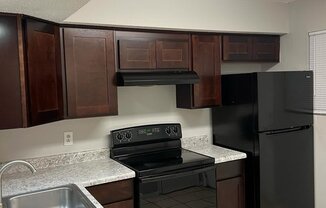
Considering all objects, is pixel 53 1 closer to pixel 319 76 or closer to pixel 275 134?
pixel 275 134

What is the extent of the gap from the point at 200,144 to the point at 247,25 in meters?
1.28

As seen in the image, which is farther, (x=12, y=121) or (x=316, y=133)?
(x=316, y=133)

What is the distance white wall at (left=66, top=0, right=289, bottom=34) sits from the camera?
2.38 meters

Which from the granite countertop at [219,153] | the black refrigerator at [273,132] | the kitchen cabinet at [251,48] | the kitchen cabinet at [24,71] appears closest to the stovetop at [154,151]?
the granite countertop at [219,153]

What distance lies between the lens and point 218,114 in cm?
318

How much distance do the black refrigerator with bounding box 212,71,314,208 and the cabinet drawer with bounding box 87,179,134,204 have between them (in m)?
1.15

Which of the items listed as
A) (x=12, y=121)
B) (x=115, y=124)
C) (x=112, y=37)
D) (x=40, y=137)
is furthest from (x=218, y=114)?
(x=12, y=121)

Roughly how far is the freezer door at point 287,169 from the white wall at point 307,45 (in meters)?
0.06

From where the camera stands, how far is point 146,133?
2889 millimetres

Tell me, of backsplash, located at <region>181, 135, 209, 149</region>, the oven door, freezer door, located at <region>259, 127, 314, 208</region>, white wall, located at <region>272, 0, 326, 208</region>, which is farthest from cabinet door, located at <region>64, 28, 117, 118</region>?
white wall, located at <region>272, 0, 326, 208</region>

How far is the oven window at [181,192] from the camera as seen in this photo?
92.7 inches

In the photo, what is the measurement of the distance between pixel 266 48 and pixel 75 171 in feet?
7.41

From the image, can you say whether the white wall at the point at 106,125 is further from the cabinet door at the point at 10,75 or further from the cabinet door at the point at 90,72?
the cabinet door at the point at 10,75

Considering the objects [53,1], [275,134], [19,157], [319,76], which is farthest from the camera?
[319,76]
